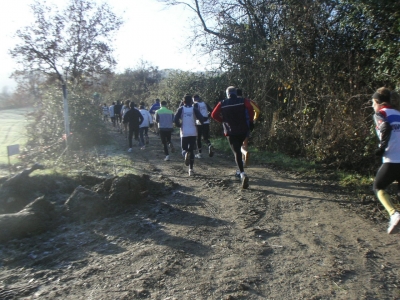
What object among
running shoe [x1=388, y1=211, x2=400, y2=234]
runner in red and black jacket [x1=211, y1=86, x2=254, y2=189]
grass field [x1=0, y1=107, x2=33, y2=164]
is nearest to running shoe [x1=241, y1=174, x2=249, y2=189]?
runner in red and black jacket [x1=211, y1=86, x2=254, y2=189]

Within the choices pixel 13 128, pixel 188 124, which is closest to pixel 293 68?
pixel 188 124

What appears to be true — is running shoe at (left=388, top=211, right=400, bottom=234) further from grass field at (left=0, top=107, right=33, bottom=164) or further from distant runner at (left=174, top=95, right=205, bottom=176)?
grass field at (left=0, top=107, right=33, bottom=164)

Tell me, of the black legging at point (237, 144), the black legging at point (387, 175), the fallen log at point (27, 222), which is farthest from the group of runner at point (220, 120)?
the fallen log at point (27, 222)

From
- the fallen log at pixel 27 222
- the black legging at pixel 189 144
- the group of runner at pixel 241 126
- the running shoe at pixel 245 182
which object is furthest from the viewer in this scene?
the black legging at pixel 189 144

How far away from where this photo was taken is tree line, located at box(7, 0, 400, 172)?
800cm

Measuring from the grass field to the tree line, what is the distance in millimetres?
1063

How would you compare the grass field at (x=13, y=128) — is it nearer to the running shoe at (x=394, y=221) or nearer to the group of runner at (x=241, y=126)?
the group of runner at (x=241, y=126)

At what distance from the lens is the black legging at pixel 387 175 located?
4.66 metres

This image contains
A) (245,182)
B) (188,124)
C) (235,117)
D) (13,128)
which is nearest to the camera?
(245,182)

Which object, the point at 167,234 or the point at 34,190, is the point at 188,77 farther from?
the point at 167,234

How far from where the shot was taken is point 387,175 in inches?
187

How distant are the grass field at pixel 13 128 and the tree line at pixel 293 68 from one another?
106 cm

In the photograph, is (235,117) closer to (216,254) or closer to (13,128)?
(216,254)

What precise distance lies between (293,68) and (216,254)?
24.7ft
